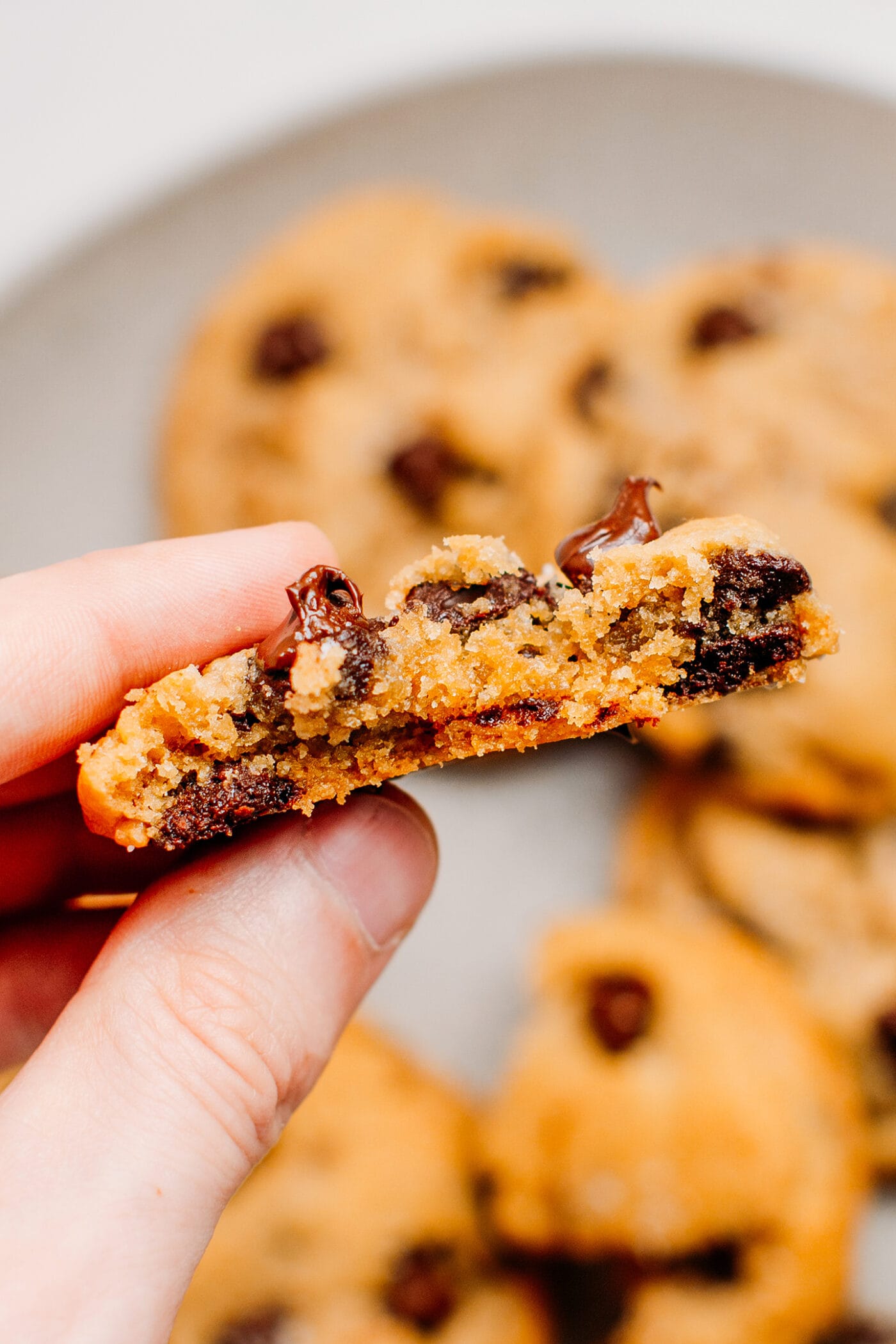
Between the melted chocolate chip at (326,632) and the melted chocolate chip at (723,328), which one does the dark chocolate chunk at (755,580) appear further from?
the melted chocolate chip at (723,328)

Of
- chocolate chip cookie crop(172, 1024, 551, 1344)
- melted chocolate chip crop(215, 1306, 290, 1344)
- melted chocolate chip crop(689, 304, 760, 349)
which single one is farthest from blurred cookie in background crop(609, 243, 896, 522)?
melted chocolate chip crop(215, 1306, 290, 1344)

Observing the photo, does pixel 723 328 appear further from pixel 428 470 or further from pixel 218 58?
pixel 218 58

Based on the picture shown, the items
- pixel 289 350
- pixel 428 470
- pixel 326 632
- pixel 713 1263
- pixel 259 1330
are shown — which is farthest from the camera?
pixel 289 350

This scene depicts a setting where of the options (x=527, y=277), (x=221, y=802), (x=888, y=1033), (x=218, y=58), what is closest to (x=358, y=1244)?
(x=888, y=1033)

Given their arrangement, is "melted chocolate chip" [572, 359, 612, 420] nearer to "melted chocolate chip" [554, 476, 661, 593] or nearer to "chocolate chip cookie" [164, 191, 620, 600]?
"chocolate chip cookie" [164, 191, 620, 600]

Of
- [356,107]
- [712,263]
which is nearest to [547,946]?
[712,263]

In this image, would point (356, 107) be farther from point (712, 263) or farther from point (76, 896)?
point (76, 896)
